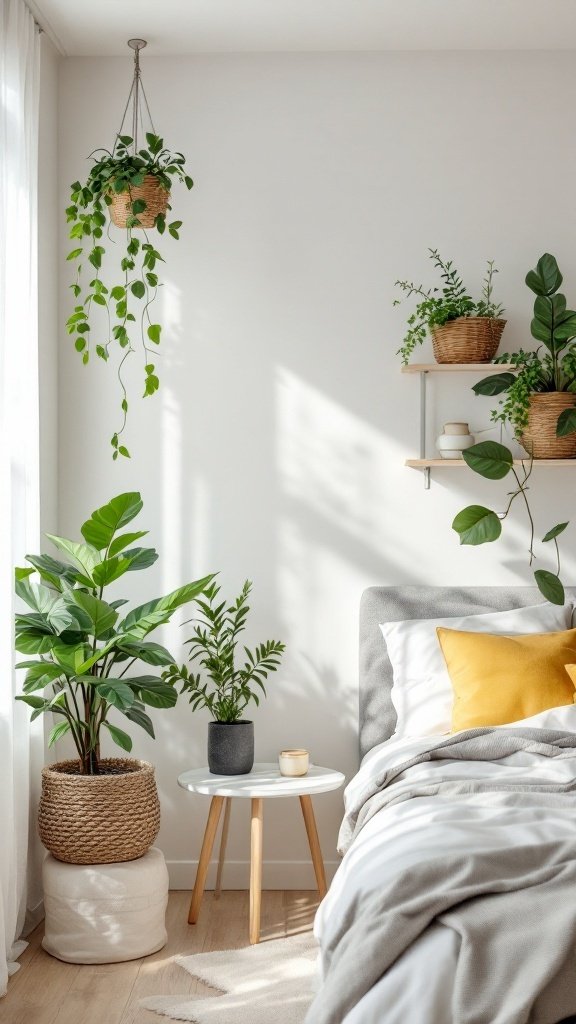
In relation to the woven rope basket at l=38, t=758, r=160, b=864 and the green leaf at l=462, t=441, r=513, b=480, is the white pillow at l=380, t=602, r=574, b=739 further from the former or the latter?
the woven rope basket at l=38, t=758, r=160, b=864

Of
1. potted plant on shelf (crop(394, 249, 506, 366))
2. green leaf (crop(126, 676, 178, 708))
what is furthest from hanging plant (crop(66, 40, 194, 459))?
potted plant on shelf (crop(394, 249, 506, 366))

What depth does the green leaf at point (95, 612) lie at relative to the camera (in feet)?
10.2

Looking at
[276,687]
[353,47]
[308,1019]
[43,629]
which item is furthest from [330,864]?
[353,47]

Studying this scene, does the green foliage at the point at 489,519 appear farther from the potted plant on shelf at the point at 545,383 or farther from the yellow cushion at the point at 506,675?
the yellow cushion at the point at 506,675

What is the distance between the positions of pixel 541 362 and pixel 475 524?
64 centimetres

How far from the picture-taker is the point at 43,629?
126 inches

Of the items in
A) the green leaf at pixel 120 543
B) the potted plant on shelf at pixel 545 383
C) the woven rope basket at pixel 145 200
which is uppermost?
the woven rope basket at pixel 145 200

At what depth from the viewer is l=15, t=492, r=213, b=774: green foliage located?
3.12 meters

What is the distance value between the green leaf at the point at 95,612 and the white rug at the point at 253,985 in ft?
3.45

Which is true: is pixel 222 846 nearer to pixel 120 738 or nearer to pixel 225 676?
pixel 225 676

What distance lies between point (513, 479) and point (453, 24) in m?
1.66

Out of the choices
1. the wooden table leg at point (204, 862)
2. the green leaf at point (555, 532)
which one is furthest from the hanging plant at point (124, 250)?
the green leaf at point (555, 532)

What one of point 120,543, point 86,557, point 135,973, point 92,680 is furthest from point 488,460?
point 135,973

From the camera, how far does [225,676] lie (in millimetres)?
3652
